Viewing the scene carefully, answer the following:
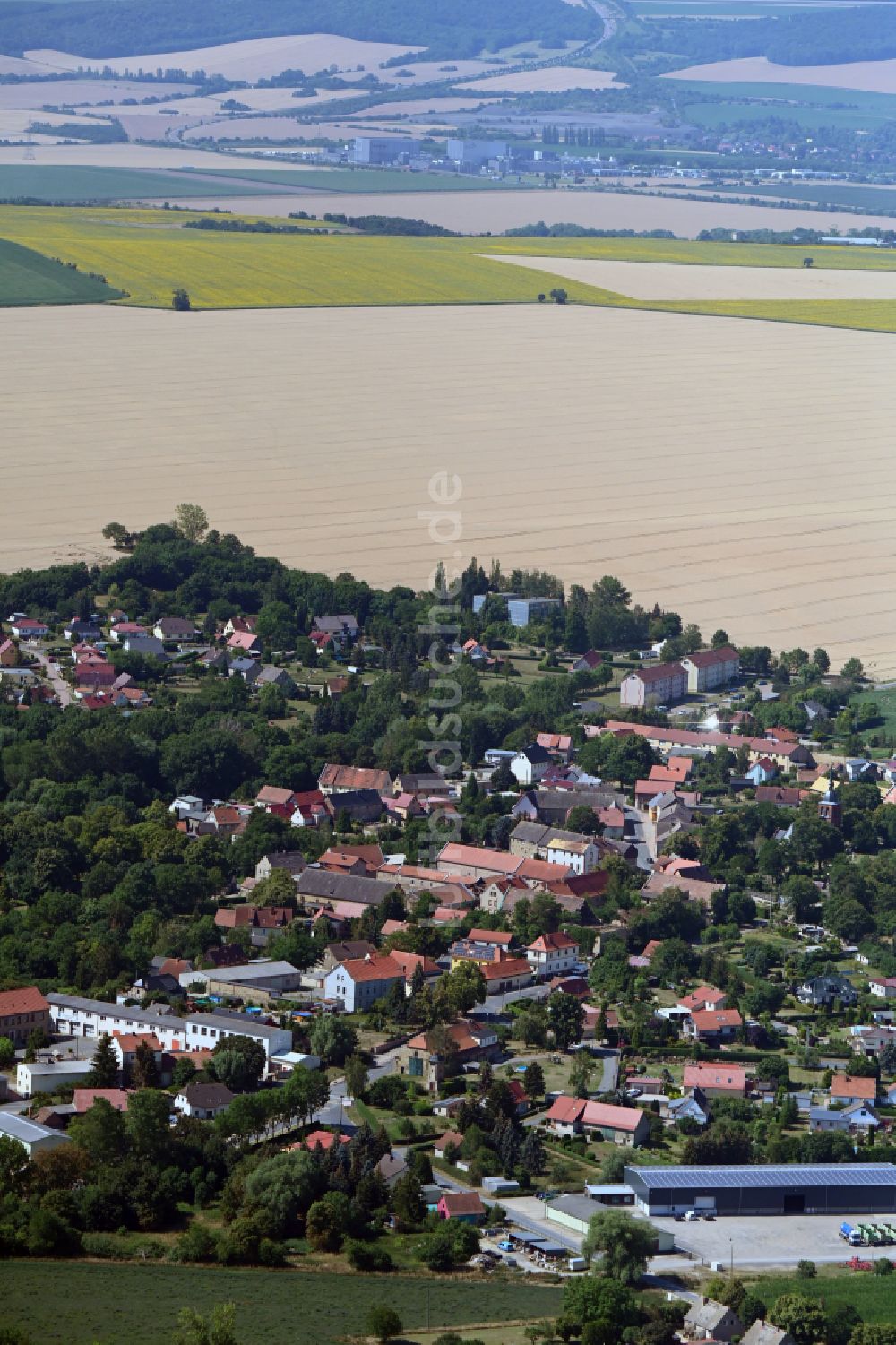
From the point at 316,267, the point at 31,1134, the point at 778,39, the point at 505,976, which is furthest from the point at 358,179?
the point at 31,1134

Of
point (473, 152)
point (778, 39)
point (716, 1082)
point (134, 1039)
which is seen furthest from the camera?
point (778, 39)

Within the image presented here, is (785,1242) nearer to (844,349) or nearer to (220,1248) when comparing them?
(220,1248)

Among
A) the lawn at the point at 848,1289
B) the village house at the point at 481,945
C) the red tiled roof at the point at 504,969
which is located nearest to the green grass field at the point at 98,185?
the village house at the point at 481,945

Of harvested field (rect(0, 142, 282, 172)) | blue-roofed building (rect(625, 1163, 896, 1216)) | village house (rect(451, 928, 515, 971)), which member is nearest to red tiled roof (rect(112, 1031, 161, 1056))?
village house (rect(451, 928, 515, 971))

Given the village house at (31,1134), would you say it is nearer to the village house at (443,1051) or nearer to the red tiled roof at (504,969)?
the village house at (443,1051)

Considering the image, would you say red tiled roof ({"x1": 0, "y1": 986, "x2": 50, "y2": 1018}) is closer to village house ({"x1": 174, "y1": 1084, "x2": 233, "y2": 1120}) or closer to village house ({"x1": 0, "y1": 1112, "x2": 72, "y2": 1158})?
village house ({"x1": 174, "y1": 1084, "x2": 233, "y2": 1120})

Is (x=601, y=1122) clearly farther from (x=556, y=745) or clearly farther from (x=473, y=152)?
(x=473, y=152)
